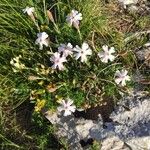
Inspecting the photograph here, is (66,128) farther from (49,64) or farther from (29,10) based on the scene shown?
(29,10)

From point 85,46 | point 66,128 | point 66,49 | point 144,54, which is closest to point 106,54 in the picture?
point 85,46

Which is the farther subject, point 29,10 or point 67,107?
point 29,10

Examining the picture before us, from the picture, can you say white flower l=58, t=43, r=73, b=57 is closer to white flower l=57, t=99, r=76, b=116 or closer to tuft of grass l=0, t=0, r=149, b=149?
tuft of grass l=0, t=0, r=149, b=149

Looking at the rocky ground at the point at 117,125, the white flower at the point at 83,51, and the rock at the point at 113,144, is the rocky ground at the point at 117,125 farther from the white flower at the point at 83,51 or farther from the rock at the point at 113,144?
the white flower at the point at 83,51

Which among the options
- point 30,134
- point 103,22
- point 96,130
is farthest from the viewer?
point 103,22

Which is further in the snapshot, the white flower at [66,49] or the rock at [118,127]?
the white flower at [66,49]

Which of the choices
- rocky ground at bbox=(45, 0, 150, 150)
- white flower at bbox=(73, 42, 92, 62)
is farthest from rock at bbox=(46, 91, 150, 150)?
white flower at bbox=(73, 42, 92, 62)

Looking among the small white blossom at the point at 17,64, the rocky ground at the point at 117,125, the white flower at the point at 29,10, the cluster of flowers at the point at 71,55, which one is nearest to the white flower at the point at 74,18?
the cluster of flowers at the point at 71,55

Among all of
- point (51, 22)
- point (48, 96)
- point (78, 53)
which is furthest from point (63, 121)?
point (51, 22)

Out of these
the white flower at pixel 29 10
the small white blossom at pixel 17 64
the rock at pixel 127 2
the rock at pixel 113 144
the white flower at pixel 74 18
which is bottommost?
the rock at pixel 113 144

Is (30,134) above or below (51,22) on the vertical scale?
below

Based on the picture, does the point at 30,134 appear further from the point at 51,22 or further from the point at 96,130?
the point at 51,22
